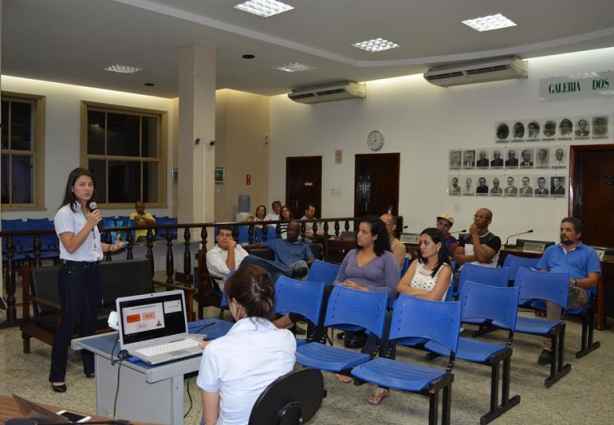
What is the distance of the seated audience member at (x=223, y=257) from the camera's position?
17.3 feet

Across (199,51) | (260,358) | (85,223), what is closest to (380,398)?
(260,358)

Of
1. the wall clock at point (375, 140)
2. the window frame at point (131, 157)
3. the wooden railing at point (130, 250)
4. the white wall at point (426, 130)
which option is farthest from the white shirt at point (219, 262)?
the window frame at point (131, 157)

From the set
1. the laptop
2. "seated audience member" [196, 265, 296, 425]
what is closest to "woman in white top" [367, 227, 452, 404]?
the laptop

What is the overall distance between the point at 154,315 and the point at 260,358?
1001mm

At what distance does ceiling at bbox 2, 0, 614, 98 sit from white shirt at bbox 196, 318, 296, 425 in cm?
505

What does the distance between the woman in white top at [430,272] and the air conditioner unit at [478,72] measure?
16.2 feet

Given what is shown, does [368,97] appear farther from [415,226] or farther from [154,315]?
[154,315]

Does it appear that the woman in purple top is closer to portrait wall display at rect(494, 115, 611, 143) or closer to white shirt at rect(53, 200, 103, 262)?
white shirt at rect(53, 200, 103, 262)

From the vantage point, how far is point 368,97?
10375 millimetres

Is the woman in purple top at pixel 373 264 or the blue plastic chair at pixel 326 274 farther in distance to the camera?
the blue plastic chair at pixel 326 274

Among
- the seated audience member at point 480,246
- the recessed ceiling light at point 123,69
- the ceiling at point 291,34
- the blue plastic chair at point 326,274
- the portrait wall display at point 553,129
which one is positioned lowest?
the blue plastic chair at point 326,274

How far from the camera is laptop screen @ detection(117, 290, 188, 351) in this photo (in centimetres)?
263

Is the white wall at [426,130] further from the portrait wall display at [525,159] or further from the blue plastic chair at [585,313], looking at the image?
the blue plastic chair at [585,313]

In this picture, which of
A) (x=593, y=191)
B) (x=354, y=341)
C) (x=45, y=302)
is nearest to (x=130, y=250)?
(x=45, y=302)
